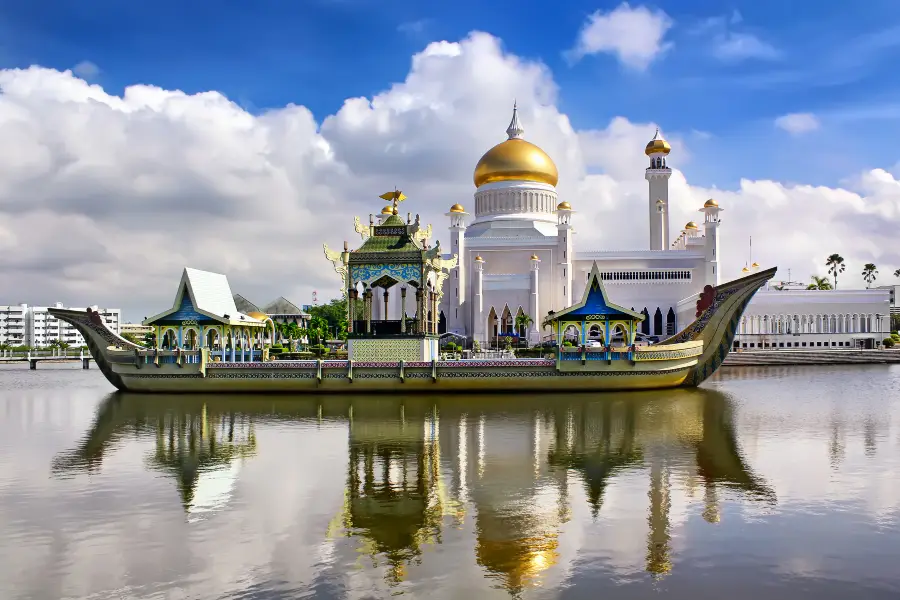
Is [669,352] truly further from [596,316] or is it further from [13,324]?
[13,324]

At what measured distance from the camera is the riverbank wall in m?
41.4

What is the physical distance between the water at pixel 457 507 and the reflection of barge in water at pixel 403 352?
237 inches

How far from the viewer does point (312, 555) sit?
755 centimetres

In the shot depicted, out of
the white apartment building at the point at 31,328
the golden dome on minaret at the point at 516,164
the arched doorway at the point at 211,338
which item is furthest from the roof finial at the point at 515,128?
the white apartment building at the point at 31,328

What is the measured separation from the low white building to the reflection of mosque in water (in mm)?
28900

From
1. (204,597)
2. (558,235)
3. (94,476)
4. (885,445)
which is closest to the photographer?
(204,597)

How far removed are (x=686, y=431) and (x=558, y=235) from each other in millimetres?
37927

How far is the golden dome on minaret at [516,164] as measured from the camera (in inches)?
2208

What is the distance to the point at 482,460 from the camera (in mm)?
12570

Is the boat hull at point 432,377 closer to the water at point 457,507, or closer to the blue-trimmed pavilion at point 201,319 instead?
the blue-trimmed pavilion at point 201,319

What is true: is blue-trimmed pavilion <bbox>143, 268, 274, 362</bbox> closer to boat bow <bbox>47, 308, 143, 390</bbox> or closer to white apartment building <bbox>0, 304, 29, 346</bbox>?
boat bow <bbox>47, 308, 143, 390</bbox>

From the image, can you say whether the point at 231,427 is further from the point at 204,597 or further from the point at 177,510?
the point at 204,597

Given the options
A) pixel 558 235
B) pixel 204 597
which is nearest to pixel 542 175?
pixel 558 235

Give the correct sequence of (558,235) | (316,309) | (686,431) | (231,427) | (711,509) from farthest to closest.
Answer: (316,309), (558,235), (231,427), (686,431), (711,509)
